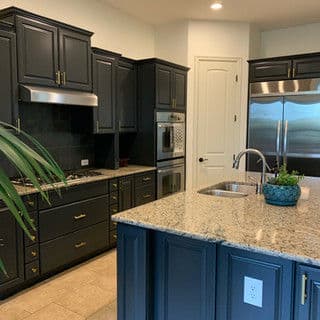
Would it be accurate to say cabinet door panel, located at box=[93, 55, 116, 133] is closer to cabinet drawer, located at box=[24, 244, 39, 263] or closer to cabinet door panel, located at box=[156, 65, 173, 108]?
cabinet door panel, located at box=[156, 65, 173, 108]

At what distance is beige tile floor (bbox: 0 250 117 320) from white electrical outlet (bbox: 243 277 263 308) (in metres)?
1.28

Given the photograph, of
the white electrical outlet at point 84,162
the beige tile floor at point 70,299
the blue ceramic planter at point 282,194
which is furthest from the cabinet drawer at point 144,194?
the blue ceramic planter at point 282,194

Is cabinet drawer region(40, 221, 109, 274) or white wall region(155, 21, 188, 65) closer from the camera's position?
cabinet drawer region(40, 221, 109, 274)

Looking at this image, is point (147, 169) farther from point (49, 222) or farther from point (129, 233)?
point (129, 233)

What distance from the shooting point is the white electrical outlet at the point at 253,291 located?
1.59m

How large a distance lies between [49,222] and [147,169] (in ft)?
5.18

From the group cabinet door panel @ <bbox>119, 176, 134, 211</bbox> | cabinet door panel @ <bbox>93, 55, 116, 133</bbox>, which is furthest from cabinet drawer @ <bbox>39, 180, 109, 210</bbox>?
cabinet door panel @ <bbox>93, 55, 116, 133</bbox>

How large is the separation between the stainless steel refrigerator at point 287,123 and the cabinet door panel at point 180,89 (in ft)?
3.17

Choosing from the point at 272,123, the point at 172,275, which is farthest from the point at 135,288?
the point at 272,123

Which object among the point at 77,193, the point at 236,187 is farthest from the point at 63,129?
the point at 236,187

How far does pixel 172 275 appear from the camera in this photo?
6.08ft

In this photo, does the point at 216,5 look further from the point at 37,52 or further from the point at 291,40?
the point at 37,52

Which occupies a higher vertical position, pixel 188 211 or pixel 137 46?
pixel 137 46

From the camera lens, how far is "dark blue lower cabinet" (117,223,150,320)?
1839 mm
